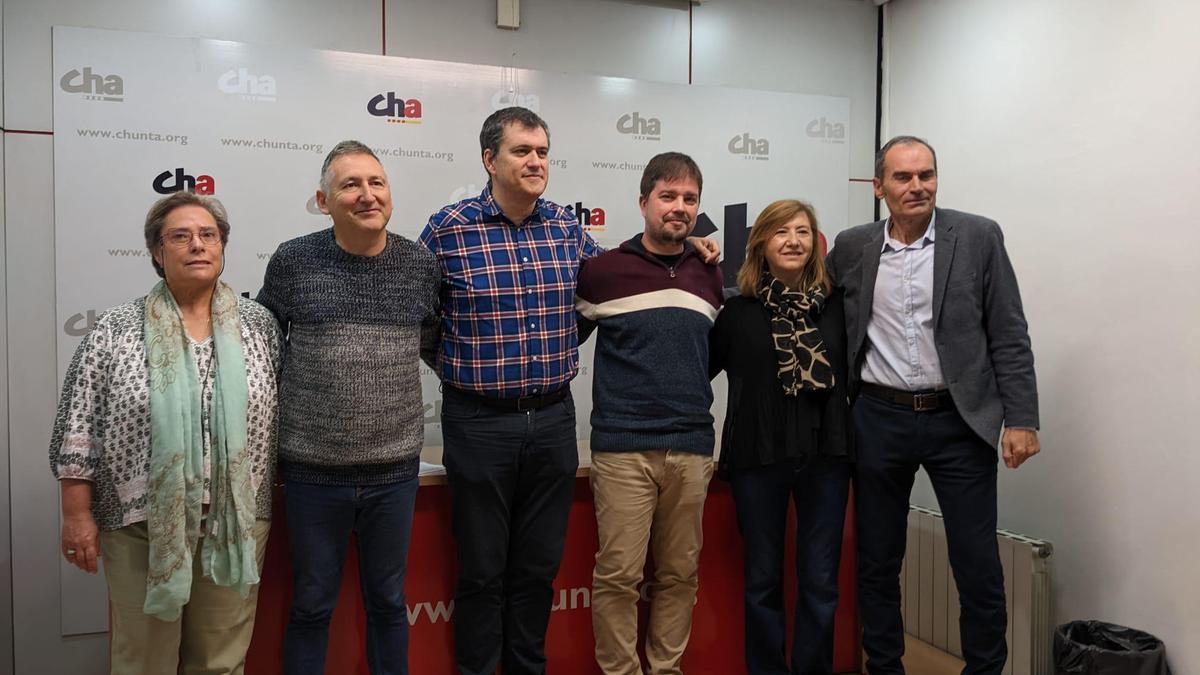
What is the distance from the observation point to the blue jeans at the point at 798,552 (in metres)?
2.53

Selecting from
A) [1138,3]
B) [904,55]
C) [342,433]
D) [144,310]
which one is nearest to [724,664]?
[342,433]

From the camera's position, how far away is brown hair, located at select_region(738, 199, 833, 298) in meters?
2.54

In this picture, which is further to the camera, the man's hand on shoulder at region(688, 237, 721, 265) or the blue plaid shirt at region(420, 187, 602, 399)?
the man's hand on shoulder at region(688, 237, 721, 265)

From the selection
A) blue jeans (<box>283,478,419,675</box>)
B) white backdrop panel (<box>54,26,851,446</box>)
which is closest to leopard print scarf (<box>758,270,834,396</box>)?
blue jeans (<box>283,478,419,675</box>)

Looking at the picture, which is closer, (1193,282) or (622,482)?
(622,482)

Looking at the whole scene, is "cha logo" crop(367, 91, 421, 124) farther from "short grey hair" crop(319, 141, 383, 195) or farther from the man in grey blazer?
the man in grey blazer

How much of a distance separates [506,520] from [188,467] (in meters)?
0.86

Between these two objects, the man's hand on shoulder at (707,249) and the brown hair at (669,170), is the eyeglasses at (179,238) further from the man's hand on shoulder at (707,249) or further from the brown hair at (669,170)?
the man's hand on shoulder at (707,249)

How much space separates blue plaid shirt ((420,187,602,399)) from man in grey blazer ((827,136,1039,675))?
0.96 meters

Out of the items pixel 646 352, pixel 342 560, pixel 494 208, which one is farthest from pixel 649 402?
pixel 342 560

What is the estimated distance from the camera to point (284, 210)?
334 centimetres

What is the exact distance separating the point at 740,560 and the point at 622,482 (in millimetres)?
695

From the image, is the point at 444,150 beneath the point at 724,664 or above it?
above

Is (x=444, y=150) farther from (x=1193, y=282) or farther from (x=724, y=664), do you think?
(x=1193, y=282)
